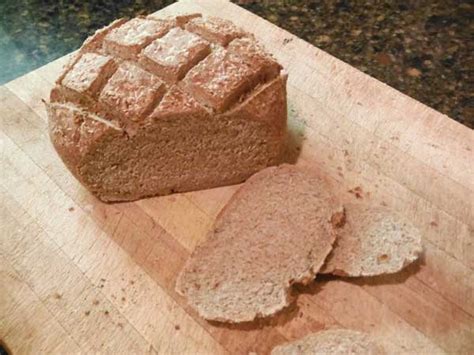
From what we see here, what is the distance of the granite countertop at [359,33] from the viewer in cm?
337

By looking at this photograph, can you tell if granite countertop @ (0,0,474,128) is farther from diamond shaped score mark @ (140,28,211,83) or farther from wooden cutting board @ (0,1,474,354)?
diamond shaped score mark @ (140,28,211,83)

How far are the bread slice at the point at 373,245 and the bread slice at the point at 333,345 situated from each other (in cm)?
27

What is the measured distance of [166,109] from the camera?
8.14 ft

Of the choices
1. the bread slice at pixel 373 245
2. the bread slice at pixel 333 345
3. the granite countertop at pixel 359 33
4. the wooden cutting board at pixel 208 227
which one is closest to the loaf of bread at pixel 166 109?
the wooden cutting board at pixel 208 227

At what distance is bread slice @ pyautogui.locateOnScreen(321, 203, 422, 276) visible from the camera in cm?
240

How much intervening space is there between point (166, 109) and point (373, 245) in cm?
104

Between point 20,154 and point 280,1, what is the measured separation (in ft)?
6.56

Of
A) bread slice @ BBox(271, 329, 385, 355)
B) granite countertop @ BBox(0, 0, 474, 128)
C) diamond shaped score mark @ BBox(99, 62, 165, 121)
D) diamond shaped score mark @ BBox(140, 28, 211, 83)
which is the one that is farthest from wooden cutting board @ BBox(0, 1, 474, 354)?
diamond shaped score mark @ BBox(140, 28, 211, 83)

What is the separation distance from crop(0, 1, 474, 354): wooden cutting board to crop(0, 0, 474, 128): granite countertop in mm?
336

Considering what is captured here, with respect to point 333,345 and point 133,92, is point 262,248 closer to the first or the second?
point 333,345

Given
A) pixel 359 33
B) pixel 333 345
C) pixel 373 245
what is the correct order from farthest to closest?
1. pixel 359 33
2. pixel 373 245
3. pixel 333 345

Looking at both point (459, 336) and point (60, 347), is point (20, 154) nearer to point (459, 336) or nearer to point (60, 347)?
point (60, 347)

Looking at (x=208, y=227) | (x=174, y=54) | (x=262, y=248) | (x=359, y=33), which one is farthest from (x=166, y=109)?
(x=359, y=33)

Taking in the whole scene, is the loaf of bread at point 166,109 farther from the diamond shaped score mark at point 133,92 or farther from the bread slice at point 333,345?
the bread slice at point 333,345
